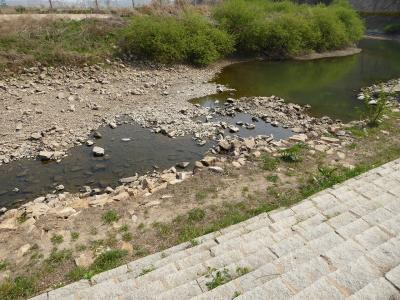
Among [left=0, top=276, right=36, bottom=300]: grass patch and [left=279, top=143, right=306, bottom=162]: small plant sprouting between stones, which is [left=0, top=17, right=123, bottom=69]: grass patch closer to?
[left=279, top=143, right=306, bottom=162]: small plant sprouting between stones

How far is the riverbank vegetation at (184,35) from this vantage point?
2053cm

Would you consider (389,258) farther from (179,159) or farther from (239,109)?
(239,109)

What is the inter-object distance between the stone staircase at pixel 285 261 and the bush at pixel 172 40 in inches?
726

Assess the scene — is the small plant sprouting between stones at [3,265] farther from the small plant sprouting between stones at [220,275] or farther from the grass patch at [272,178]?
the grass patch at [272,178]

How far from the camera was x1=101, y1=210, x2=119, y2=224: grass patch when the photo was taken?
Result: 7581 millimetres

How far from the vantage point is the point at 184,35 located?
78.1 feet

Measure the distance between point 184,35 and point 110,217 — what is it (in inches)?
750

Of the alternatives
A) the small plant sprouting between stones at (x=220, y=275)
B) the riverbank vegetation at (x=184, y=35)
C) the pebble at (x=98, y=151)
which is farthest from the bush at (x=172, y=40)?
the small plant sprouting between stones at (x=220, y=275)

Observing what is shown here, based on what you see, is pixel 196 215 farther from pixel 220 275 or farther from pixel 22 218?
pixel 22 218

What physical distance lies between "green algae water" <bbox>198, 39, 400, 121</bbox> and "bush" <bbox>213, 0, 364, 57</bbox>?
1821 millimetres

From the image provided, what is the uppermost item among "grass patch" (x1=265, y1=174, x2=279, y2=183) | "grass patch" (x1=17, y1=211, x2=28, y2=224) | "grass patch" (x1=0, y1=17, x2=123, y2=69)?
"grass patch" (x1=0, y1=17, x2=123, y2=69)

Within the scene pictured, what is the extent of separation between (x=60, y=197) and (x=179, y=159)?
4.26 m

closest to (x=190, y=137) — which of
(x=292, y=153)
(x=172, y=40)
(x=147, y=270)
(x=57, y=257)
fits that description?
(x=292, y=153)

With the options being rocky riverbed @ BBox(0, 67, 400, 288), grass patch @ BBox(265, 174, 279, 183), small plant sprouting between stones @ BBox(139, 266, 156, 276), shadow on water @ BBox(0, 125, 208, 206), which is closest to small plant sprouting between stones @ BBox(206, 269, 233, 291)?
small plant sprouting between stones @ BBox(139, 266, 156, 276)
